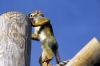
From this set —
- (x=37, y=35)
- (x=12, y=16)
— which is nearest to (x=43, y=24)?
(x=37, y=35)

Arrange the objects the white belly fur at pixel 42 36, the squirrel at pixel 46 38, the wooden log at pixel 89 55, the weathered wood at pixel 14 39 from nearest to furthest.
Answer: the wooden log at pixel 89 55 → the weathered wood at pixel 14 39 → the squirrel at pixel 46 38 → the white belly fur at pixel 42 36

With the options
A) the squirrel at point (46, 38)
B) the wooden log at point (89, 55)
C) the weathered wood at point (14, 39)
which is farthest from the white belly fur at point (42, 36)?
the wooden log at point (89, 55)

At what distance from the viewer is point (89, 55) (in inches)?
98.1

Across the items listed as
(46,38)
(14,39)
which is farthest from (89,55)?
(46,38)

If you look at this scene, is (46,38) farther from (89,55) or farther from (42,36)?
(89,55)

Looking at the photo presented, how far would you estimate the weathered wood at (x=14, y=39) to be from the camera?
3134 millimetres

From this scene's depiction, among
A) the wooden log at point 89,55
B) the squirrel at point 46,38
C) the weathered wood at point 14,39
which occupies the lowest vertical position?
the wooden log at point 89,55

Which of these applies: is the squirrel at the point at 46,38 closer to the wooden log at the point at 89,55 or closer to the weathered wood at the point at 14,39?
the weathered wood at the point at 14,39

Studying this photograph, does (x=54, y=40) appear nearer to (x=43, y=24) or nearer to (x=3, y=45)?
(x=43, y=24)

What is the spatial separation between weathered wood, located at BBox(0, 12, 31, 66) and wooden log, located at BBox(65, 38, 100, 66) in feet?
2.51

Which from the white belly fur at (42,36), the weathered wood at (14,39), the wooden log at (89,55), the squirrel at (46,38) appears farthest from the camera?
the white belly fur at (42,36)

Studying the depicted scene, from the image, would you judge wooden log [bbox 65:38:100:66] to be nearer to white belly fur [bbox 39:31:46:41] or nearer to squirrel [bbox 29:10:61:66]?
squirrel [bbox 29:10:61:66]

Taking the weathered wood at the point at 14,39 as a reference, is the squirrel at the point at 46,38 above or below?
above

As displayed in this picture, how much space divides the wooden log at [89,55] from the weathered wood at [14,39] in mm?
764
